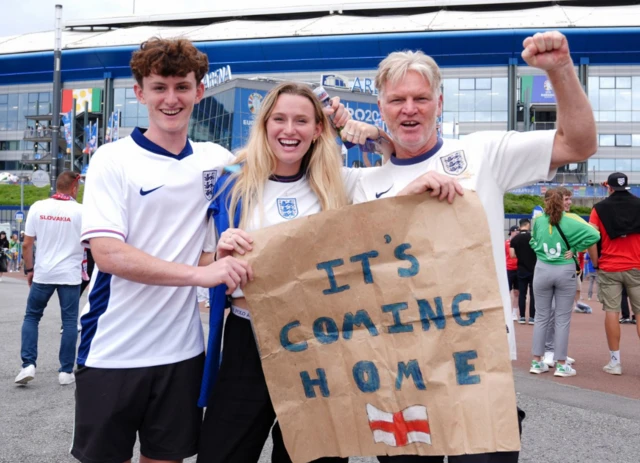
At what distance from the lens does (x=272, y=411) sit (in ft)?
9.06

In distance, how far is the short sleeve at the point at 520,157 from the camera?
2.46 meters

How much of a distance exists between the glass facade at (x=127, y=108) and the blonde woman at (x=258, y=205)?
52663 millimetres

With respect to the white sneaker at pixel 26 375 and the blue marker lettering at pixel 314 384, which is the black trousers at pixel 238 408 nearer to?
the blue marker lettering at pixel 314 384

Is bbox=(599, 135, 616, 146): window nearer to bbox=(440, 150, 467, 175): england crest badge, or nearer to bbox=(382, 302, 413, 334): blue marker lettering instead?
bbox=(440, 150, 467, 175): england crest badge

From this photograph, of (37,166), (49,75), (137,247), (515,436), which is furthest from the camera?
(37,166)

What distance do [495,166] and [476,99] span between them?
156 ft

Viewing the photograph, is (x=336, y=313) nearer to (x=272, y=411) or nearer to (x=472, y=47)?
(x=272, y=411)

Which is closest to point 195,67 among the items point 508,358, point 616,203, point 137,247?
point 137,247

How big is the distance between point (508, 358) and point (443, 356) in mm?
226

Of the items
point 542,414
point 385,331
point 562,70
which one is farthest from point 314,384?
point 542,414

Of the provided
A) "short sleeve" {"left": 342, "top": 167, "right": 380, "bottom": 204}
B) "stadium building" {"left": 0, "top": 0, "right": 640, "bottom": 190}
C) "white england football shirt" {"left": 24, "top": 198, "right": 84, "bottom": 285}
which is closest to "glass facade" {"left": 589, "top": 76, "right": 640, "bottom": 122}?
"stadium building" {"left": 0, "top": 0, "right": 640, "bottom": 190}

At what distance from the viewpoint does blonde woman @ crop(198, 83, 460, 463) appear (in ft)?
8.82

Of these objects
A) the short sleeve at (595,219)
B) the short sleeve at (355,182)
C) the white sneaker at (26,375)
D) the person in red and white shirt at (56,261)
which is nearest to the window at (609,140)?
the short sleeve at (595,219)

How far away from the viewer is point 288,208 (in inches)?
111
